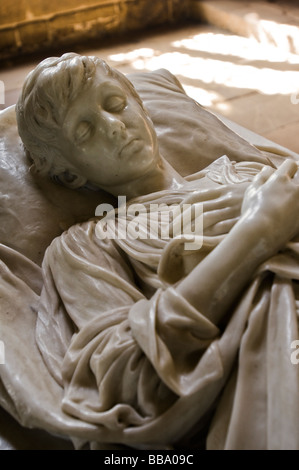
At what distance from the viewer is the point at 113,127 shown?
2266 mm

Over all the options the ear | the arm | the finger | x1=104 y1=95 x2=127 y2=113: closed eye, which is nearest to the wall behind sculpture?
the ear

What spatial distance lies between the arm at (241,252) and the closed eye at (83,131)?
70 cm

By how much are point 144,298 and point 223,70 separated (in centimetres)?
389

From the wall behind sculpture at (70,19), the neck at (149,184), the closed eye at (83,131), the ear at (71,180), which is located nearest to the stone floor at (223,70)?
the wall behind sculpture at (70,19)

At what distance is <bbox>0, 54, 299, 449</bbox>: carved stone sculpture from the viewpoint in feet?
5.65

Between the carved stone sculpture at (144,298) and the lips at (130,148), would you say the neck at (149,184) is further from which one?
the lips at (130,148)

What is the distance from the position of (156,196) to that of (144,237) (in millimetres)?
255

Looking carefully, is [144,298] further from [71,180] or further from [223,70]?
[223,70]

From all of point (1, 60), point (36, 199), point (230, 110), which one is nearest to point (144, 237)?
point (36, 199)

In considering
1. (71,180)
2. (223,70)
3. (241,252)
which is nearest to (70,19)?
(223,70)

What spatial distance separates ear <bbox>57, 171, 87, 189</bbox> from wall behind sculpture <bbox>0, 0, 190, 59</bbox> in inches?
162

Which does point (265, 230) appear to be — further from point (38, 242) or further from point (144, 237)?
point (38, 242)

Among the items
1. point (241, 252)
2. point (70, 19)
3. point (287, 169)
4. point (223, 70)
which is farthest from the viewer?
point (70, 19)

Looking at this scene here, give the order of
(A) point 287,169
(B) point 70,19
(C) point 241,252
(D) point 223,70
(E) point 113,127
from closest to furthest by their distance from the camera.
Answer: (C) point 241,252, (A) point 287,169, (E) point 113,127, (D) point 223,70, (B) point 70,19
